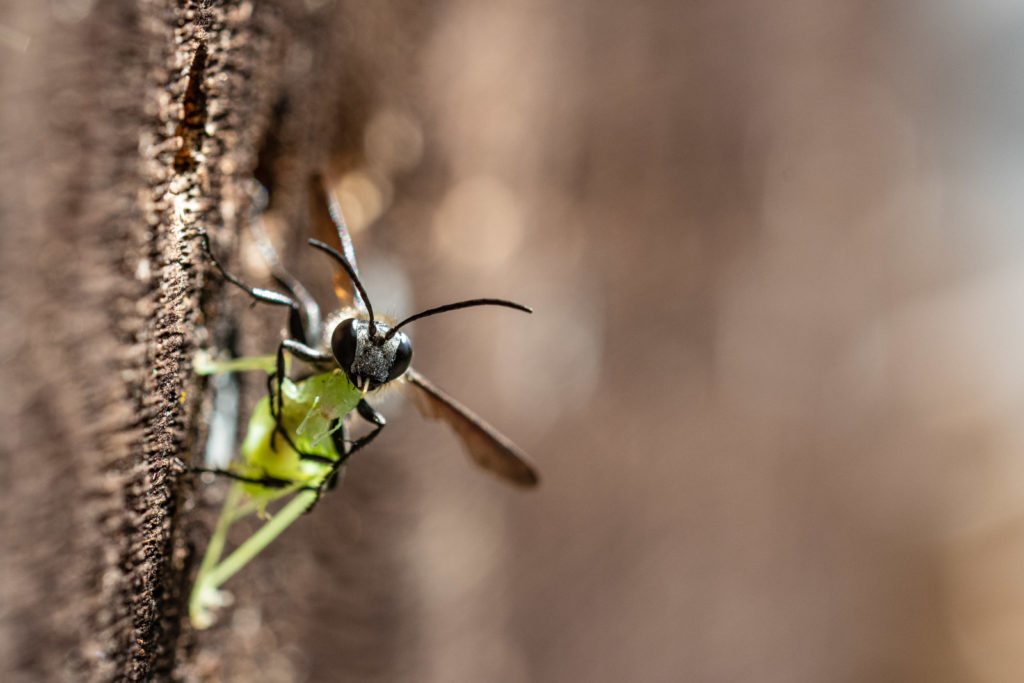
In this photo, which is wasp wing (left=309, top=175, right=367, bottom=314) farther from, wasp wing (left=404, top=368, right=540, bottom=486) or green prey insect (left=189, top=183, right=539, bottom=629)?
wasp wing (left=404, top=368, right=540, bottom=486)

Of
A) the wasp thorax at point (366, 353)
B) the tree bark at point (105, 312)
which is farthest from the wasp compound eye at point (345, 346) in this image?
the tree bark at point (105, 312)

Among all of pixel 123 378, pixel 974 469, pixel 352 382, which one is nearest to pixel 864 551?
pixel 974 469

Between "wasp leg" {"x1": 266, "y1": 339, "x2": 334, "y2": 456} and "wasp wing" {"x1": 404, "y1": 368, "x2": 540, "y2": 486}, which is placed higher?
"wasp leg" {"x1": 266, "y1": 339, "x2": 334, "y2": 456}

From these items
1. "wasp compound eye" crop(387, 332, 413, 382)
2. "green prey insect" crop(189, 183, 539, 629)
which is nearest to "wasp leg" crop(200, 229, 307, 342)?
"green prey insect" crop(189, 183, 539, 629)

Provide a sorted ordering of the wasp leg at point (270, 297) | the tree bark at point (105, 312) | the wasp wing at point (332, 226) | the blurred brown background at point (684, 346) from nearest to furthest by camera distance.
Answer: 1. the tree bark at point (105, 312)
2. the wasp leg at point (270, 297)
3. the wasp wing at point (332, 226)
4. the blurred brown background at point (684, 346)

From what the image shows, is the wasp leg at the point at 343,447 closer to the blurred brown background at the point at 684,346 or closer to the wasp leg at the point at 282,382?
the wasp leg at the point at 282,382

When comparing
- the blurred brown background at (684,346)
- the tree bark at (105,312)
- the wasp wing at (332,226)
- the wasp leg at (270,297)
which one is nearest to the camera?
the tree bark at (105,312)
